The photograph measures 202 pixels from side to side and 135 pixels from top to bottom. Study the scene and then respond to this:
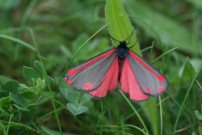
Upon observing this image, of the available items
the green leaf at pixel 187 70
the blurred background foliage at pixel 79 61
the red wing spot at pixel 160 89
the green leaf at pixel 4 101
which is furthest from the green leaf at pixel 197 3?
the green leaf at pixel 4 101

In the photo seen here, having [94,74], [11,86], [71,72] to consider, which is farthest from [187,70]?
[11,86]

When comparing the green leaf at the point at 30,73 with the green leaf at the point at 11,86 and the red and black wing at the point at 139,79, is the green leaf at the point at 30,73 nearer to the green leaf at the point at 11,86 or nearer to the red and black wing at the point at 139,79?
the green leaf at the point at 11,86

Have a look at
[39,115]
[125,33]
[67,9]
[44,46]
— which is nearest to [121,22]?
[125,33]

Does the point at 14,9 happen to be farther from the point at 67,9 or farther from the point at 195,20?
the point at 195,20

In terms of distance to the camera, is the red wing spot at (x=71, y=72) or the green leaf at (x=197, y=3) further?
the green leaf at (x=197, y=3)

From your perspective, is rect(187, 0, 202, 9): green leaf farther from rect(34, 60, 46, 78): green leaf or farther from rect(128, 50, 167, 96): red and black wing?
rect(34, 60, 46, 78): green leaf

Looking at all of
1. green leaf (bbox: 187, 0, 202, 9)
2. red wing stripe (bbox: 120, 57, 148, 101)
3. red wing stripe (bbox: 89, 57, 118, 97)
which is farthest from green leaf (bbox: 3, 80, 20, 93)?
green leaf (bbox: 187, 0, 202, 9)

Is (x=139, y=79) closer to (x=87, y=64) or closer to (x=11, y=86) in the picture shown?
(x=87, y=64)

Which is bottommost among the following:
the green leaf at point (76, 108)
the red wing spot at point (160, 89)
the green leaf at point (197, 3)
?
the green leaf at point (76, 108)
